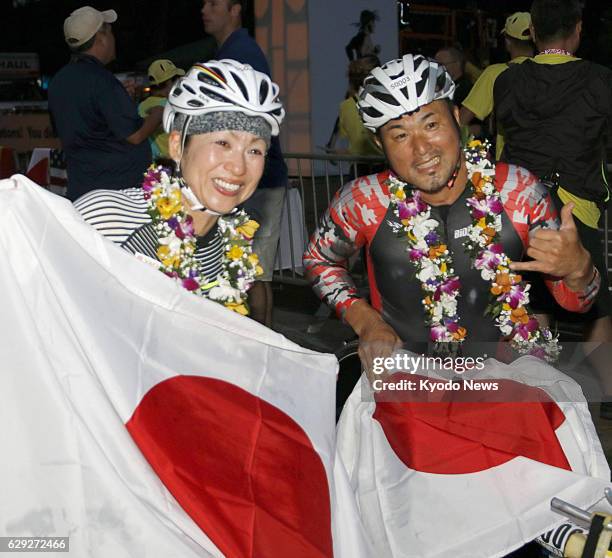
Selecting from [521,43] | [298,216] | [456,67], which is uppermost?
[521,43]

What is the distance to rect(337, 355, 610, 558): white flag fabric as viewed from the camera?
10.6 ft

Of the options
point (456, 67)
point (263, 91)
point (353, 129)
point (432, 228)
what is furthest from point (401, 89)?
point (353, 129)

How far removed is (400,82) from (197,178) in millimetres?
928

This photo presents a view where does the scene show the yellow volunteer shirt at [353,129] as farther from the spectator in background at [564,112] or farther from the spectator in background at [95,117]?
the spectator in background at [564,112]

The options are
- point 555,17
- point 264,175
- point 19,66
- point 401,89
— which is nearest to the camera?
point 401,89

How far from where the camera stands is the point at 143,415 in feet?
9.32

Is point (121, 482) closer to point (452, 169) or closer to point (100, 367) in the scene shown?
point (100, 367)

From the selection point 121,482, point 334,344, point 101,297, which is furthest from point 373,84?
point 334,344

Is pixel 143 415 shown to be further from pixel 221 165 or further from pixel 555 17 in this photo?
pixel 555 17

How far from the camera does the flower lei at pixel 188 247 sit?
3.58m

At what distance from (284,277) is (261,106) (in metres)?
6.24

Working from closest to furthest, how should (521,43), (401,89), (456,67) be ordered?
1. (401,89)
2. (521,43)
3. (456,67)

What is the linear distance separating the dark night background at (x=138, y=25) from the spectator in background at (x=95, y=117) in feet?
48.0

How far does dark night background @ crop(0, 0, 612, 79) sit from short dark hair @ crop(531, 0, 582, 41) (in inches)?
604
